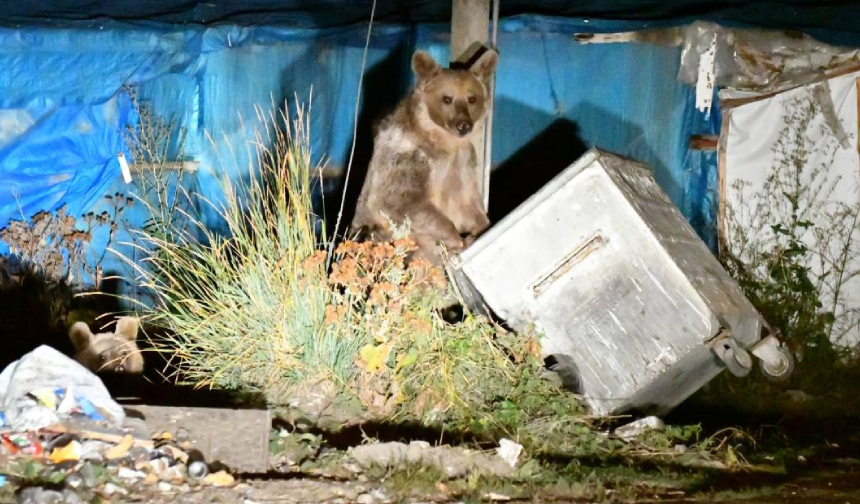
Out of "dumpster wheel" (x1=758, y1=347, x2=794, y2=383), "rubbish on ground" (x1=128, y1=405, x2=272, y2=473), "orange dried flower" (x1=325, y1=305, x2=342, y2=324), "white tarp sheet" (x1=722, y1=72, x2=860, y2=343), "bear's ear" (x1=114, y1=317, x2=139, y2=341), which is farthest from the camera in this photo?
"white tarp sheet" (x1=722, y1=72, x2=860, y2=343)

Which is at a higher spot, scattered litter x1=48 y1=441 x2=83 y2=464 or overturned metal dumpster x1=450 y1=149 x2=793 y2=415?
overturned metal dumpster x1=450 y1=149 x2=793 y2=415

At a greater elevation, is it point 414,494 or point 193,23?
point 193,23

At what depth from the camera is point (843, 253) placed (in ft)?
28.1

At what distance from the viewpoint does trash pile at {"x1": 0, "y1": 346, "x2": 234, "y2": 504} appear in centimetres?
356

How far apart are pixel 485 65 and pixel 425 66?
0.45 meters

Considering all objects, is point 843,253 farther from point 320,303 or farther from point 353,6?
point 320,303

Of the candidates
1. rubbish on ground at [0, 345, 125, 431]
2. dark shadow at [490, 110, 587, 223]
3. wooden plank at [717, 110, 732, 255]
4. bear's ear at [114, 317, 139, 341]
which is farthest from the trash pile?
wooden plank at [717, 110, 732, 255]

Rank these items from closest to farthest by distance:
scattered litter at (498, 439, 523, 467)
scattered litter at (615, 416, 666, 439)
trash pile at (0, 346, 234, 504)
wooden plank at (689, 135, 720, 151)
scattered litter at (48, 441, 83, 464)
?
trash pile at (0, 346, 234, 504) < scattered litter at (48, 441, 83, 464) < scattered litter at (498, 439, 523, 467) < scattered litter at (615, 416, 666, 439) < wooden plank at (689, 135, 720, 151)

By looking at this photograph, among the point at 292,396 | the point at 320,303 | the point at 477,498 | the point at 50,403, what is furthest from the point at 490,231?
the point at 50,403

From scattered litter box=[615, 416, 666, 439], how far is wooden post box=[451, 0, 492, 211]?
7.76ft

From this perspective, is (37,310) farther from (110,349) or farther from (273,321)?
(273,321)

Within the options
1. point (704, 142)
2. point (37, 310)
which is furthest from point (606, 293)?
point (37, 310)

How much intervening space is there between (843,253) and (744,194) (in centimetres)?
102

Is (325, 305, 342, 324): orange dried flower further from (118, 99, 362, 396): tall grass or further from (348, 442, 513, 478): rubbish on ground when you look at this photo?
(348, 442, 513, 478): rubbish on ground
